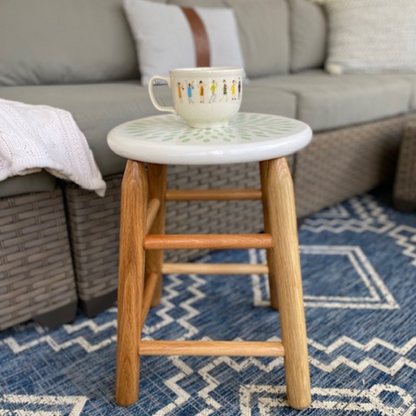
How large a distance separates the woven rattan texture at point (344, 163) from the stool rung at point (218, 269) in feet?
1.48

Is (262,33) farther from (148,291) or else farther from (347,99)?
(148,291)

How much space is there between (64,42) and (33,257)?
652mm

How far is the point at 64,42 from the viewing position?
1.16 metres

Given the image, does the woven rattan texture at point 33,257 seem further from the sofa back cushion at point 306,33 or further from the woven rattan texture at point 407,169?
the sofa back cushion at point 306,33

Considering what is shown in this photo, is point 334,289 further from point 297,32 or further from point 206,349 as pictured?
point 297,32

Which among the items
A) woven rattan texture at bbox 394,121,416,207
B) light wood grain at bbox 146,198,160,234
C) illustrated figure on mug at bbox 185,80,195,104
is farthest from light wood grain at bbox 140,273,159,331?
woven rattan texture at bbox 394,121,416,207

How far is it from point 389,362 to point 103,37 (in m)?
1.09

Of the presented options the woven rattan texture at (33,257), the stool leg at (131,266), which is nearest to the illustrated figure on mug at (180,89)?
the stool leg at (131,266)

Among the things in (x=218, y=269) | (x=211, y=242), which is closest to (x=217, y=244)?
(x=211, y=242)

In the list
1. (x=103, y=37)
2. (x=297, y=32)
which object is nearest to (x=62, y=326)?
(x=103, y=37)

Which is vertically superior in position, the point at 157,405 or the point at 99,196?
the point at 99,196

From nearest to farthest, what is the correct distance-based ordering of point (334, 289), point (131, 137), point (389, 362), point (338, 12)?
point (131, 137), point (389, 362), point (334, 289), point (338, 12)

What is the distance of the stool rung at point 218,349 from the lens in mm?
639

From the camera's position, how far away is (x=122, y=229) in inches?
24.8
